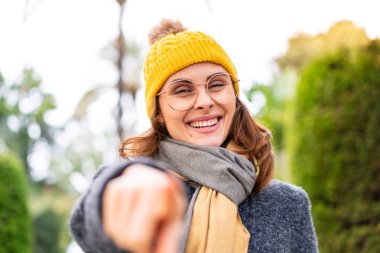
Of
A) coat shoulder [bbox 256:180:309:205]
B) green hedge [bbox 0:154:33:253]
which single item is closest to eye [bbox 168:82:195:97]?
coat shoulder [bbox 256:180:309:205]

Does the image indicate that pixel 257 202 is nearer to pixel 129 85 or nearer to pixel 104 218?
pixel 104 218

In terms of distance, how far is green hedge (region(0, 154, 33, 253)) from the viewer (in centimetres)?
862

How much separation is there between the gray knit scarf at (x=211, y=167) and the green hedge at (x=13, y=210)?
6.72 meters

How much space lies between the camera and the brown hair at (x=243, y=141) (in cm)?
227

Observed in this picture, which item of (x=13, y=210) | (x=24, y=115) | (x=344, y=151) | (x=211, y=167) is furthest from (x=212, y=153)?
(x=24, y=115)

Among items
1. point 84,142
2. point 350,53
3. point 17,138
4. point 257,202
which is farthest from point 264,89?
point 257,202

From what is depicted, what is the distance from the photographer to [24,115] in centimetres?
3019

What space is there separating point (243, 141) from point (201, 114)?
0.85ft

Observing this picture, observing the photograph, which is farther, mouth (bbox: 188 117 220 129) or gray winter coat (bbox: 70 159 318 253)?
gray winter coat (bbox: 70 159 318 253)

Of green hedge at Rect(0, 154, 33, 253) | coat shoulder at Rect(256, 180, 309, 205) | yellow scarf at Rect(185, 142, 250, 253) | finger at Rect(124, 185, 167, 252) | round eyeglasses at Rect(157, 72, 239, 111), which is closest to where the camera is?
finger at Rect(124, 185, 167, 252)

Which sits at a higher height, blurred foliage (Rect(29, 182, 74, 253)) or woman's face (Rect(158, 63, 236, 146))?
woman's face (Rect(158, 63, 236, 146))

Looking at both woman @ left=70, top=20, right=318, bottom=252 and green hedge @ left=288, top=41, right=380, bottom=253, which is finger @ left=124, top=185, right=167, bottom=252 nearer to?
woman @ left=70, top=20, right=318, bottom=252

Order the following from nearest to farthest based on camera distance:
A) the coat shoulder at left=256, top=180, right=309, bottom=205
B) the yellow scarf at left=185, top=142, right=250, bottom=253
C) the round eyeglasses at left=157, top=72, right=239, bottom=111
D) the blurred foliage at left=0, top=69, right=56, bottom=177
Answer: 1. the yellow scarf at left=185, top=142, right=250, bottom=253
2. the round eyeglasses at left=157, top=72, right=239, bottom=111
3. the coat shoulder at left=256, top=180, right=309, bottom=205
4. the blurred foliage at left=0, top=69, right=56, bottom=177

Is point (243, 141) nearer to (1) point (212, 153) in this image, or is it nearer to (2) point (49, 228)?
(1) point (212, 153)
